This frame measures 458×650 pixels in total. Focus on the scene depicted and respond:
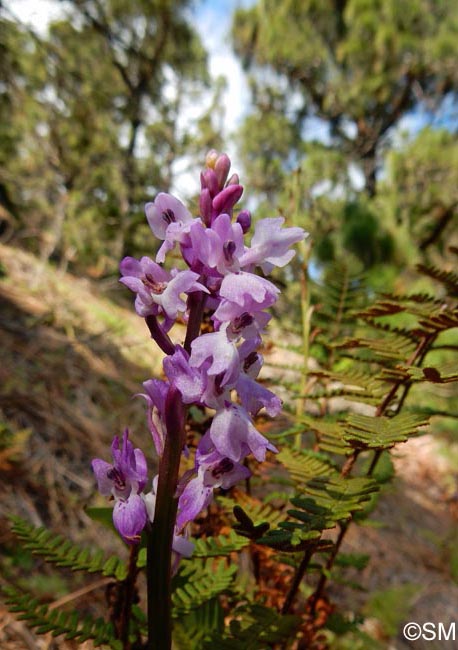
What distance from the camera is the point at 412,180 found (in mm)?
8953

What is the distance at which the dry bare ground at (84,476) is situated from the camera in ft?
5.23

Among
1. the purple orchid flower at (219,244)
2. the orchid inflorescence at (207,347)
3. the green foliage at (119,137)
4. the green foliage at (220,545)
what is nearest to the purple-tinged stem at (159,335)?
the orchid inflorescence at (207,347)

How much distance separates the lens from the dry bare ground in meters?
1.59

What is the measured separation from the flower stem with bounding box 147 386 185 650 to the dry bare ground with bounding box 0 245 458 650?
31 centimetres

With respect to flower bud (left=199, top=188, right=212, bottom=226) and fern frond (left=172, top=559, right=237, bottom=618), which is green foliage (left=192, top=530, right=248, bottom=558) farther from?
flower bud (left=199, top=188, right=212, bottom=226)

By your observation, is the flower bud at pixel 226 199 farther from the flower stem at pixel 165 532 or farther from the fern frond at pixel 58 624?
the fern frond at pixel 58 624

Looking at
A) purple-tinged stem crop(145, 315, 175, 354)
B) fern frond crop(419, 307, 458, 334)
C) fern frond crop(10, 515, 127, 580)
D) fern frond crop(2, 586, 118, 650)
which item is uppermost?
fern frond crop(419, 307, 458, 334)

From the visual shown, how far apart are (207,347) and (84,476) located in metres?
1.79

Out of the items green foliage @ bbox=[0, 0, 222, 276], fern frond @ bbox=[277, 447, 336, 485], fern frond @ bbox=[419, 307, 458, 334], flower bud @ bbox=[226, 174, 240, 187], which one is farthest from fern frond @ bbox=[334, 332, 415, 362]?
green foliage @ bbox=[0, 0, 222, 276]

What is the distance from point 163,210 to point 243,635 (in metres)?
0.62

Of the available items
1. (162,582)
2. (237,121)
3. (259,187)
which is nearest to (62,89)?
(162,582)

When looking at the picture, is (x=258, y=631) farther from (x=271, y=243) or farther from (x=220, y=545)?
(x=271, y=243)

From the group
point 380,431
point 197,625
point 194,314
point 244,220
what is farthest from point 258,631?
point 244,220

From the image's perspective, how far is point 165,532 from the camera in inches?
22.3
